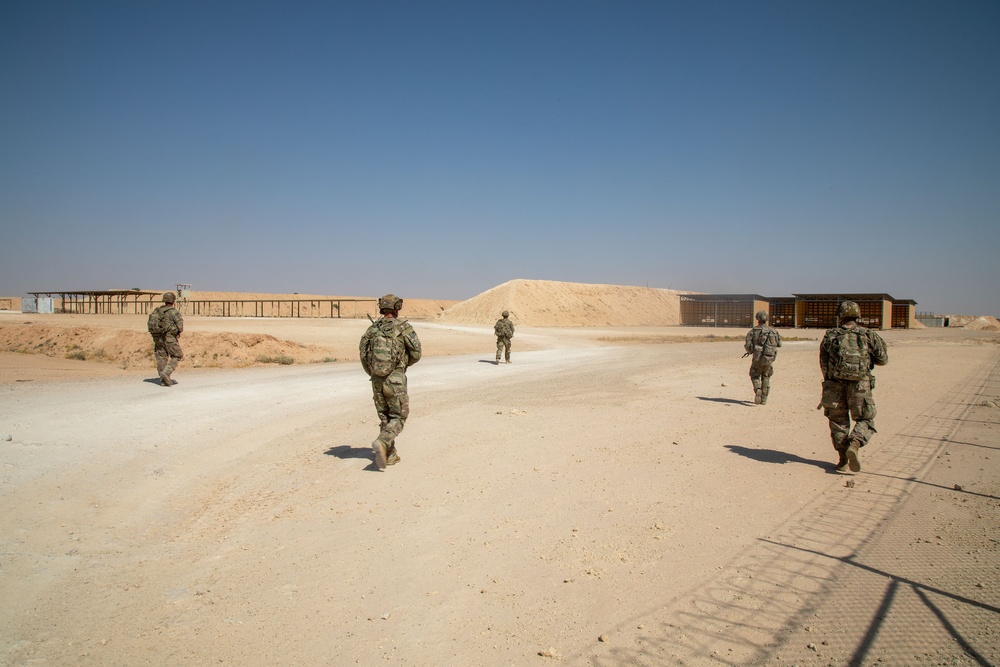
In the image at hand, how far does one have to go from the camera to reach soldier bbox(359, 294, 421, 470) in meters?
6.93

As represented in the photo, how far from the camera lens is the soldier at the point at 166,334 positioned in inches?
504

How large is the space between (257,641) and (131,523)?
8.52 feet

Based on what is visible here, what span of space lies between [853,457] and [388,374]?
214 inches

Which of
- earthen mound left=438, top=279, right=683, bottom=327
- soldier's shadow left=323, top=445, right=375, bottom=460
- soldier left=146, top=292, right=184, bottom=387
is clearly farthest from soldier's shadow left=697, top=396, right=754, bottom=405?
earthen mound left=438, top=279, right=683, bottom=327

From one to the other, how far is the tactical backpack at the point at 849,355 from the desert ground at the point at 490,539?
1183mm

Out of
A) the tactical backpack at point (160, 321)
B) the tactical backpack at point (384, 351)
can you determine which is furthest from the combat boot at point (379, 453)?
the tactical backpack at point (160, 321)

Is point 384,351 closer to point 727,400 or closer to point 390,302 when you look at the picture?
point 390,302

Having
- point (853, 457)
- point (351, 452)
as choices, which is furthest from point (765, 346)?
point (351, 452)

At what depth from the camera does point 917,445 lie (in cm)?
850

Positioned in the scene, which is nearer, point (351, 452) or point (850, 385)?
point (850, 385)

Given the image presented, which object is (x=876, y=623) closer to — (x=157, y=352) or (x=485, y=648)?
(x=485, y=648)

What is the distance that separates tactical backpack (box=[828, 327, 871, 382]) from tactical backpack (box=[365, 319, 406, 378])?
5.16 meters

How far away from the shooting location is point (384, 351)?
22.9 feet

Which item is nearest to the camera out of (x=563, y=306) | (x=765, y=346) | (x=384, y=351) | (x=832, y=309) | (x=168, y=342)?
(x=384, y=351)
